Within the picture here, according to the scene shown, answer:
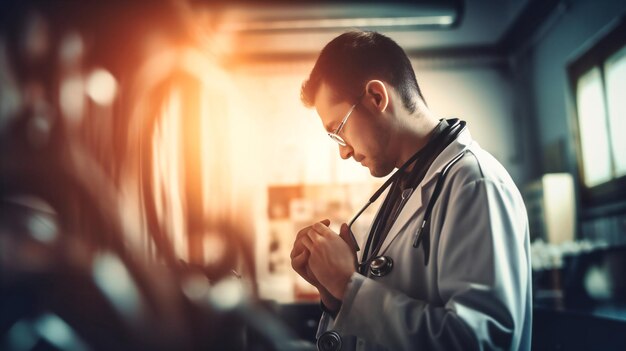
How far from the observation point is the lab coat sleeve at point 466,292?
895 millimetres

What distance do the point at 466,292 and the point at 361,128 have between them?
1.79ft

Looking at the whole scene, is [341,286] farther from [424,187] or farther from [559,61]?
[559,61]

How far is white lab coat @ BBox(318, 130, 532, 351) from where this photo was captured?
897 millimetres

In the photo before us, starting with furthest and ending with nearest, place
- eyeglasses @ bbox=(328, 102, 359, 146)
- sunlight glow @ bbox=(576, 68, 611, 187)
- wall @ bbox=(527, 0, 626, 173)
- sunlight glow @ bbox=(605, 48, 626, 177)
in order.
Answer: wall @ bbox=(527, 0, 626, 173)
sunlight glow @ bbox=(576, 68, 611, 187)
sunlight glow @ bbox=(605, 48, 626, 177)
eyeglasses @ bbox=(328, 102, 359, 146)

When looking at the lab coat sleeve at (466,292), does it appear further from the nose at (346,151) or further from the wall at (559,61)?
the wall at (559,61)

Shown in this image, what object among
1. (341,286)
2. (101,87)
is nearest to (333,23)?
(101,87)

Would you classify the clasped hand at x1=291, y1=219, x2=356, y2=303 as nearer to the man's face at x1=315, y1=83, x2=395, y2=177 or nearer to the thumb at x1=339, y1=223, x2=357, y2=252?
the thumb at x1=339, y1=223, x2=357, y2=252

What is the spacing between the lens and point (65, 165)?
2561 mm

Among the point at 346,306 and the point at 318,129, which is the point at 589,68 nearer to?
the point at 318,129

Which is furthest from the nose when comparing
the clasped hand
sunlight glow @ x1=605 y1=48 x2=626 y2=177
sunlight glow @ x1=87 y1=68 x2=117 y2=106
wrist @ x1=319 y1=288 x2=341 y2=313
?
sunlight glow @ x1=87 y1=68 x2=117 y2=106

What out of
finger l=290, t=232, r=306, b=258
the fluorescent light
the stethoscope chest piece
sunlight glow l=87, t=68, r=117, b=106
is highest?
the fluorescent light

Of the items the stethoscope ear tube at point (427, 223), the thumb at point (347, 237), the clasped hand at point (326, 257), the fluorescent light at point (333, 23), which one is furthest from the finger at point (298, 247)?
the fluorescent light at point (333, 23)

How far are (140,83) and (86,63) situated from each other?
21.7 inches

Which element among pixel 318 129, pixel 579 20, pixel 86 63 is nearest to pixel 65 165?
pixel 86 63
